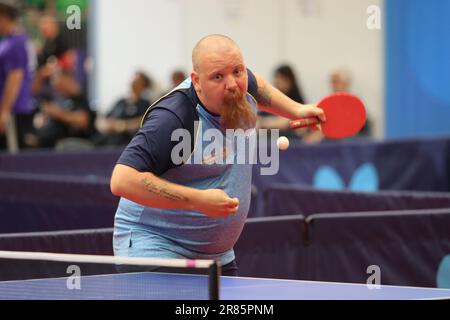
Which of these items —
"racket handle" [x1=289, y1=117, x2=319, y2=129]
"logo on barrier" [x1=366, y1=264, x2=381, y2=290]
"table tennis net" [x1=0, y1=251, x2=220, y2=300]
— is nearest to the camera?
"table tennis net" [x1=0, y1=251, x2=220, y2=300]

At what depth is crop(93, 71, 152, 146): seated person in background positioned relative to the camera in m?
10.9

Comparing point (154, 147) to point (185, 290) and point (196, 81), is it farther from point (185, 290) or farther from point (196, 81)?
point (185, 290)

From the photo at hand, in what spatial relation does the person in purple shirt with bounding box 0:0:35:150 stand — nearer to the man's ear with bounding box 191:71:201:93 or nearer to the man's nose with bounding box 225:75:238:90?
the man's ear with bounding box 191:71:201:93

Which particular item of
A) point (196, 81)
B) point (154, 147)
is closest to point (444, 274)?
point (196, 81)

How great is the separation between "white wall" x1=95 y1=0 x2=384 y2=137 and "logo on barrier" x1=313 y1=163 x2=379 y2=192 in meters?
2.13

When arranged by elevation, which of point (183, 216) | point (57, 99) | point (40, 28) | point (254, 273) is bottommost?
point (254, 273)

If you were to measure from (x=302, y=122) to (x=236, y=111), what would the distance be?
0.44m

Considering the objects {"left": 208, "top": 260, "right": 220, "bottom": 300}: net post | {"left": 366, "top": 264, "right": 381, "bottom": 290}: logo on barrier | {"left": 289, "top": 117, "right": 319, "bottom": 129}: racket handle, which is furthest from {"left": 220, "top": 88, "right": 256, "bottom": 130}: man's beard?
{"left": 366, "top": 264, "right": 381, "bottom": 290}: logo on barrier

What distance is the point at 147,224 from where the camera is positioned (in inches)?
137

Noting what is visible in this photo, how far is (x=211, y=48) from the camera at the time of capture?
3291mm

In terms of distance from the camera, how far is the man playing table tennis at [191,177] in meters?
3.15

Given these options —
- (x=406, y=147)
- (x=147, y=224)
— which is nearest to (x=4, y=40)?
(x=406, y=147)
